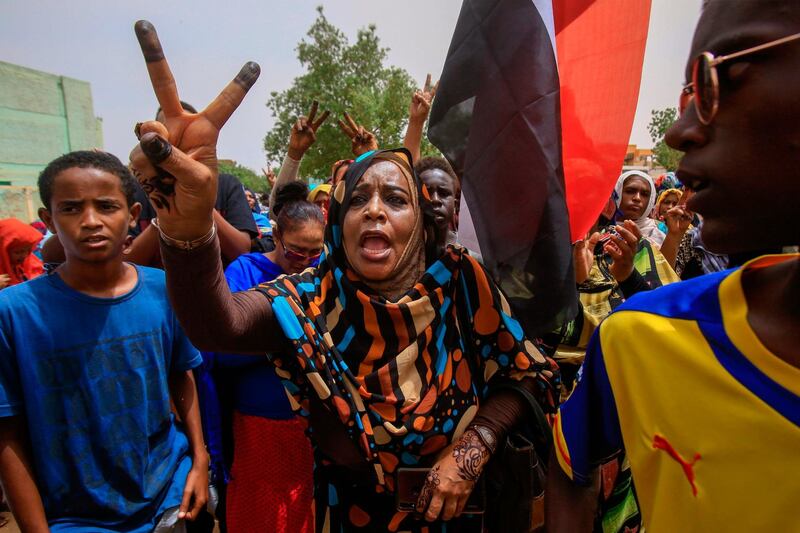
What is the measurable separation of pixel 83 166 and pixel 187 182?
1.08 m

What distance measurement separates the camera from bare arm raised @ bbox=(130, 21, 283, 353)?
45.9 inches

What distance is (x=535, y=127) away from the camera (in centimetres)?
182

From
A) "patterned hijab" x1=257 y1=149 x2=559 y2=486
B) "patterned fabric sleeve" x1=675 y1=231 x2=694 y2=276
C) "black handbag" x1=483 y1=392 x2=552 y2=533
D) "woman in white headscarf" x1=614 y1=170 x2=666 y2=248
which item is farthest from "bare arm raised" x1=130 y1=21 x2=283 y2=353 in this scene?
"patterned fabric sleeve" x1=675 y1=231 x2=694 y2=276

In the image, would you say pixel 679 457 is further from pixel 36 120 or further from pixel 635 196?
pixel 36 120

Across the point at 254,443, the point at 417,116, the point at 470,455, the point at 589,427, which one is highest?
the point at 417,116

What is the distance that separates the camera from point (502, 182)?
74.2 inches

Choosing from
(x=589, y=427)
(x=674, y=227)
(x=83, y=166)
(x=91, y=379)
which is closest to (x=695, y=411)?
(x=589, y=427)

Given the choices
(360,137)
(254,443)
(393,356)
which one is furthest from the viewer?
(360,137)

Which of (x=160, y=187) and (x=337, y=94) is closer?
(x=160, y=187)

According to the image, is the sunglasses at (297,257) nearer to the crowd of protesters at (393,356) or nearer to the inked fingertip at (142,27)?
the crowd of protesters at (393,356)

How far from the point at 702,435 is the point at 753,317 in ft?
0.77

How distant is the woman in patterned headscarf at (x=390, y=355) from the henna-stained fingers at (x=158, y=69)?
564mm

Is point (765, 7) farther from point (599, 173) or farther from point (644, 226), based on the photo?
point (644, 226)

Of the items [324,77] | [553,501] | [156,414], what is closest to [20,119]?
[324,77]
